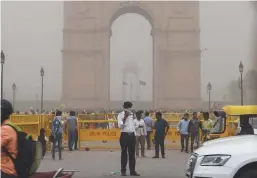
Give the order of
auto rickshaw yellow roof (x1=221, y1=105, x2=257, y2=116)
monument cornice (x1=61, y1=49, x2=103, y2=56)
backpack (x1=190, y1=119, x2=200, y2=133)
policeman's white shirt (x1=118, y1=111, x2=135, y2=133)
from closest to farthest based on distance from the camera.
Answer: auto rickshaw yellow roof (x1=221, y1=105, x2=257, y2=116) < policeman's white shirt (x1=118, y1=111, x2=135, y2=133) < backpack (x1=190, y1=119, x2=200, y2=133) < monument cornice (x1=61, y1=49, x2=103, y2=56)

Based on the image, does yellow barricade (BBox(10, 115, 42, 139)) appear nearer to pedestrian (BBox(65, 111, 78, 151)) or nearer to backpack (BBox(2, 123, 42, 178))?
pedestrian (BBox(65, 111, 78, 151))

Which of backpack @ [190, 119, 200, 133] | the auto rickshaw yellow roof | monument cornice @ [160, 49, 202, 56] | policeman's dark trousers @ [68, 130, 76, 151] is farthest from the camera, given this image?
monument cornice @ [160, 49, 202, 56]

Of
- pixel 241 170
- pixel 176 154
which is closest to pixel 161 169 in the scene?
pixel 176 154

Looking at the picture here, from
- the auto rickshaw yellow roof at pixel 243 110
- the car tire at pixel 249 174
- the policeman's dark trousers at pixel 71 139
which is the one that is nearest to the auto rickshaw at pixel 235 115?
the auto rickshaw yellow roof at pixel 243 110

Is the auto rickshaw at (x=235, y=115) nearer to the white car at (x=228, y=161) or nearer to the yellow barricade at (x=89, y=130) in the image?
the white car at (x=228, y=161)

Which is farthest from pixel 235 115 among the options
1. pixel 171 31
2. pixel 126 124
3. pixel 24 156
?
pixel 171 31

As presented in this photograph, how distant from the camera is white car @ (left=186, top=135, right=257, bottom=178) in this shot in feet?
17.6

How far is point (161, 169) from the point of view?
10031mm

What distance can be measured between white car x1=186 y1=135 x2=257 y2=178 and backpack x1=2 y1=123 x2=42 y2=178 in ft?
7.62

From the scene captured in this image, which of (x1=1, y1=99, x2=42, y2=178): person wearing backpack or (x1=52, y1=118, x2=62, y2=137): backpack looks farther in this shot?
(x1=52, y1=118, x2=62, y2=137): backpack

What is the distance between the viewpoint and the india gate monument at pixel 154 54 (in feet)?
142

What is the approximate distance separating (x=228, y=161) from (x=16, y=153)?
8.39ft

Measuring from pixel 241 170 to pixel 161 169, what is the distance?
185 inches

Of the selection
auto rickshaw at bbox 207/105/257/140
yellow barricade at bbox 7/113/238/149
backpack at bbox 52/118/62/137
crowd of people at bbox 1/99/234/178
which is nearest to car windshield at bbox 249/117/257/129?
auto rickshaw at bbox 207/105/257/140
